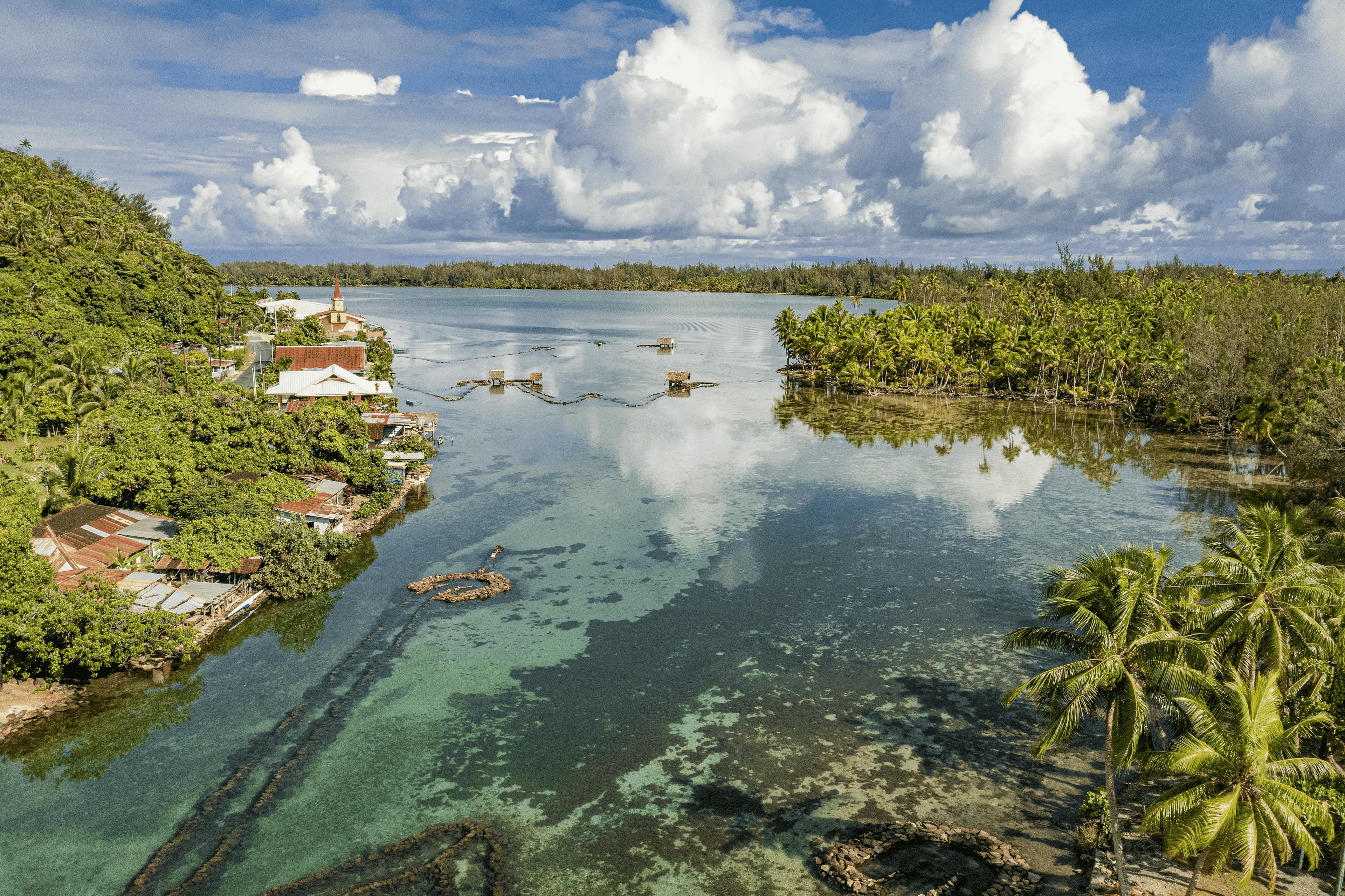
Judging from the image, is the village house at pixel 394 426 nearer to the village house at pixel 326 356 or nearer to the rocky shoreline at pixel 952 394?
the village house at pixel 326 356

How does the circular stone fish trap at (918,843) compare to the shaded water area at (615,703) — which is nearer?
the circular stone fish trap at (918,843)

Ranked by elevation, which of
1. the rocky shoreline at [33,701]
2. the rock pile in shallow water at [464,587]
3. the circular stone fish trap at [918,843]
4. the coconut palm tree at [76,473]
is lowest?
the circular stone fish trap at [918,843]

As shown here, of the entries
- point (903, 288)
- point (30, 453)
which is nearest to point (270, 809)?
point (30, 453)

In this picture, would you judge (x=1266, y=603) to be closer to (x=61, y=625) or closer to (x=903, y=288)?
(x=61, y=625)

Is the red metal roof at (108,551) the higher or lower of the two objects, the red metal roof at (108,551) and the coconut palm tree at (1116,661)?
the lower

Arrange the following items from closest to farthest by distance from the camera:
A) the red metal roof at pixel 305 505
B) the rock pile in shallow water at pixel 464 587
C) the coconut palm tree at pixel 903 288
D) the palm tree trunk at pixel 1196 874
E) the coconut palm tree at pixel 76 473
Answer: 1. the palm tree trunk at pixel 1196 874
2. the rock pile in shallow water at pixel 464 587
3. the coconut palm tree at pixel 76 473
4. the red metal roof at pixel 305 505
5. the coconut palm tree at pixel 903 288

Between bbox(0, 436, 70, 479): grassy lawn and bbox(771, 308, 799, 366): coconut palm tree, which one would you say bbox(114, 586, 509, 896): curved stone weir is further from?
bbox(771, 308, 799, 366): coconut palm tree

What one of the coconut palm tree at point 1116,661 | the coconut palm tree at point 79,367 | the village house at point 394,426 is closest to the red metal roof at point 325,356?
the village house at point 394,426
